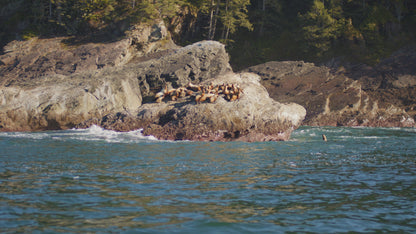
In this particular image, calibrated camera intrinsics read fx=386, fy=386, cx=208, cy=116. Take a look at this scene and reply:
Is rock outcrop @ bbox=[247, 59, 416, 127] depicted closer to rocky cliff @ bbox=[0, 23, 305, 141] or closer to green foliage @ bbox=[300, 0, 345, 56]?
green foliage @ bbox=[300, 0, 345, 56]

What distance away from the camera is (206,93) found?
23.1 meters

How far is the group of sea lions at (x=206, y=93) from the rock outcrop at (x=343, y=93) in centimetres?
1358

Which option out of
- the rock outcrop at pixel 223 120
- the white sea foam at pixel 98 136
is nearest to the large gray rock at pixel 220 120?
the rock outcrop at pixel 223 120

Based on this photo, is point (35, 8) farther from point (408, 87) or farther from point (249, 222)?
point (249, 222)

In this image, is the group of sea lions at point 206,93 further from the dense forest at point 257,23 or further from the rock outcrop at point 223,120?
the dense forest at point 257,23

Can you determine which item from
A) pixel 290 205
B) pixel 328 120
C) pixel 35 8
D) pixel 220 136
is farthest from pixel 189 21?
pixel 290 205

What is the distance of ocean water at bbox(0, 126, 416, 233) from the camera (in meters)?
6.77

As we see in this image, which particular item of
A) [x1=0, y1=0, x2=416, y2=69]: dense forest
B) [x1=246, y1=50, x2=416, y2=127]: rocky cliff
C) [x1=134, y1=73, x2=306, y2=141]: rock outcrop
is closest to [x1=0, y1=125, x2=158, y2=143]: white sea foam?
[x1=134, y1=73, x2=306, y2=141]: rock outcrop

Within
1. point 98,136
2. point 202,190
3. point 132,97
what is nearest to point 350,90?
point 132,97

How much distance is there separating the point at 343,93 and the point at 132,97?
64.6 feet

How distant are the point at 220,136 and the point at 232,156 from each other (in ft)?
19.0

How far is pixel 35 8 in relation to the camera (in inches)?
1692

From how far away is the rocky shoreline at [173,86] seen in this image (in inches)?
833

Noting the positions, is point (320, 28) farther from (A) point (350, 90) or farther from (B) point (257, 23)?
(A) point (350, 90)
